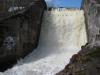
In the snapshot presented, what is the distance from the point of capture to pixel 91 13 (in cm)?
2625

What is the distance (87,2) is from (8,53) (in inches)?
320

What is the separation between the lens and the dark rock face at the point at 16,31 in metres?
25.6

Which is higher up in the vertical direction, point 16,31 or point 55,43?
point 16,31

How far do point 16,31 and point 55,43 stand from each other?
3.61 m

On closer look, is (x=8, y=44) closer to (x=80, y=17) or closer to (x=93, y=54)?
(x=80, y=17)

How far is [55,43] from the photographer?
28.2 metres

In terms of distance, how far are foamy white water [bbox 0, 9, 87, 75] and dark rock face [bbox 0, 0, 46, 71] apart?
709mm

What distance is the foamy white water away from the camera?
2330cm

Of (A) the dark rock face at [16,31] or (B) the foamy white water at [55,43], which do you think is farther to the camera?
(A) the dark rock face at [16,31]

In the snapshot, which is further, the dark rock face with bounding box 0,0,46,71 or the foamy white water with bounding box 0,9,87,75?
the dark rock face with bounding box 0,0,46,71

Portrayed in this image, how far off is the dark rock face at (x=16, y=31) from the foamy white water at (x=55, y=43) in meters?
0.71

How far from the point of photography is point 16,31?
2625 centimetres

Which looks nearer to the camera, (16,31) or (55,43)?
(16,31)

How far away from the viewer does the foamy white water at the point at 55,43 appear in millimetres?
23297
